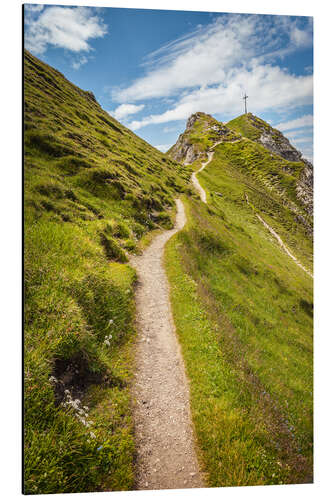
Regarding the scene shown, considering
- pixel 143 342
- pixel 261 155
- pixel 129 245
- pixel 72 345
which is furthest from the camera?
pixel 261 155

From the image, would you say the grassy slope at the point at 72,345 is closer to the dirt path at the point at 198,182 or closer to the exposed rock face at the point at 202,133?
the dirt path at the point at 198,182

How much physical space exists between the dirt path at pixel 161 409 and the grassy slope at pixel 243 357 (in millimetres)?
281

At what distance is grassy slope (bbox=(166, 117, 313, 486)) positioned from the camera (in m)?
4.92

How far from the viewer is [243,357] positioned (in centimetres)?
832

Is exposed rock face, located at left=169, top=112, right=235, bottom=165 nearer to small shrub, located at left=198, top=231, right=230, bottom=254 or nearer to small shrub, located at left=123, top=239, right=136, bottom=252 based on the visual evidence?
small shrub, located at left=198, top=231, right=230, bottom=254

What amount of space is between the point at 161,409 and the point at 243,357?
403cm

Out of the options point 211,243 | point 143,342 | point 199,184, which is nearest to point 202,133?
point 199,184

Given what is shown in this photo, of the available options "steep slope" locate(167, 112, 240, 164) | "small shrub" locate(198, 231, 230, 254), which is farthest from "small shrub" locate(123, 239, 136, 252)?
"steep slope" locate(167, 112, 240, 164)

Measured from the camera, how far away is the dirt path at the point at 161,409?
4.51 m

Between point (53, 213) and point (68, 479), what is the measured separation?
25.6ft

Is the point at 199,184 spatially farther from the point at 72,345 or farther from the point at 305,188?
the point at 72,345

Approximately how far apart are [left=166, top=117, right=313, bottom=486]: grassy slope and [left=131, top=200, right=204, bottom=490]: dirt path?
0.28 metres

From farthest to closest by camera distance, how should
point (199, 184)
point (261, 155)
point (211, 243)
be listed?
1. point (261, 155)
2. point (199, 184)
3. point (211, 243)

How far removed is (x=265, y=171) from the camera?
66.7 meters
